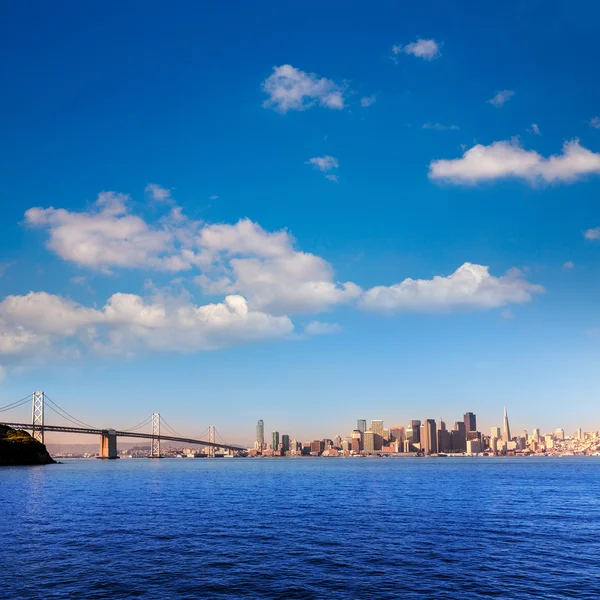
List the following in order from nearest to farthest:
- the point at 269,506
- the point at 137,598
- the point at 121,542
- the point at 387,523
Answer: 1. the point at 137,598
2. the point at 121,542
3. the point at 387,523
4. the point at 269,506

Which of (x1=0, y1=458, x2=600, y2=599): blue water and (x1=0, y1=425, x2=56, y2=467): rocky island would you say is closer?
(x1=0, y1=458, x2=600, y2=599): blue water

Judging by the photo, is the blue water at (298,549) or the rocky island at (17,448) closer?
the blue water at (298,549)

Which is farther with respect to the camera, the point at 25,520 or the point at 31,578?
the point at 25,520

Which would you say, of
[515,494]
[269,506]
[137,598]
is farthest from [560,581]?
[515,494]

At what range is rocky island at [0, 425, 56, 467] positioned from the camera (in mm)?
176625

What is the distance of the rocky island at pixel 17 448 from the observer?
579ft

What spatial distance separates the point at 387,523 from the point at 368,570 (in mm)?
20726

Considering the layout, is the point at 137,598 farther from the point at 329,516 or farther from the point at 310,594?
the point at 329,516

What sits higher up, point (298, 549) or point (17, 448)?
point (298, 549)

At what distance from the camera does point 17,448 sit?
593 feet

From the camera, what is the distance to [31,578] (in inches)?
1251

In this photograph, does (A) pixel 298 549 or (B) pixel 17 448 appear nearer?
(A) pixel 298 549

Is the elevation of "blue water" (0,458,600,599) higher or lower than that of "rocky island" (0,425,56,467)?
higher

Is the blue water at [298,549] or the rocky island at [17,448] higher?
the blue water at [298,549]
